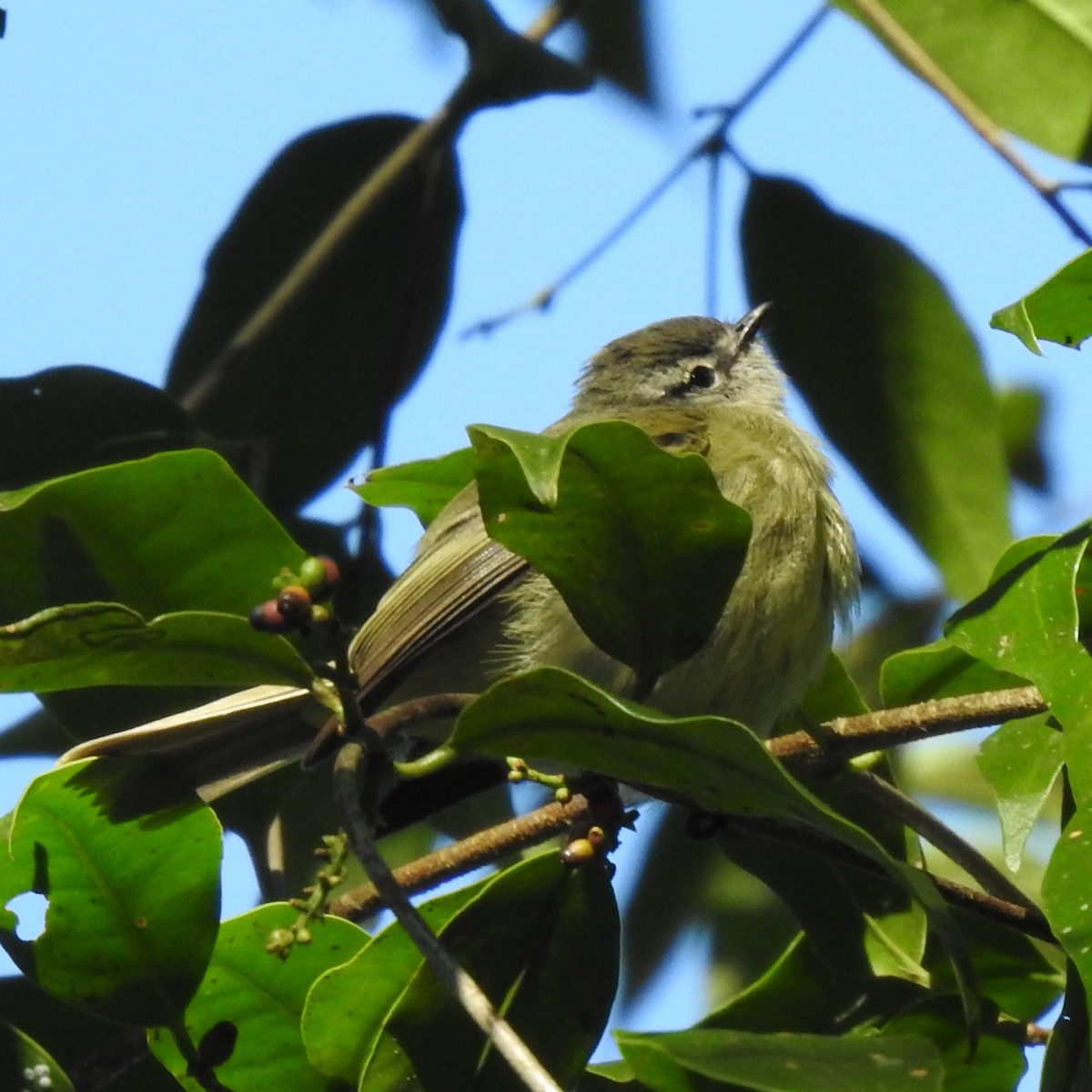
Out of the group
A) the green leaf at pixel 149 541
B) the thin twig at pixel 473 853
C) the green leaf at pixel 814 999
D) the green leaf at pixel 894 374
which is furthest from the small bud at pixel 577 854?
the green leaf at pixel 894 374

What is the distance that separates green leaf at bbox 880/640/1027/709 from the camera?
115 inches

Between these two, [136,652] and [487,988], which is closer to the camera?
[136,652]

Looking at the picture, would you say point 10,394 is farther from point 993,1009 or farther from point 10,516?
point 993,1009

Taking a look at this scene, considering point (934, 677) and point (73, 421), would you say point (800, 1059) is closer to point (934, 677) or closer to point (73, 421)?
point (934, 677)

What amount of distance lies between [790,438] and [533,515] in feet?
6.86

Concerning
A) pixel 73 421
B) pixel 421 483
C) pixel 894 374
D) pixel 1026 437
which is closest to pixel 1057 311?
pixel 421 483

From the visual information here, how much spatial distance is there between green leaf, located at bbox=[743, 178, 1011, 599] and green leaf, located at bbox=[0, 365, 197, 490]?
1.47 metres

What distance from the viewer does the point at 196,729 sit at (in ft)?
8.86

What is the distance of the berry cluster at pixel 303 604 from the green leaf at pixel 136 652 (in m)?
0.13

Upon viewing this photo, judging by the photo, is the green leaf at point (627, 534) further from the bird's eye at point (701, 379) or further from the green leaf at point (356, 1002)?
the bird's eye at point (701, 379)

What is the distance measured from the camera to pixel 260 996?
2.50 metres

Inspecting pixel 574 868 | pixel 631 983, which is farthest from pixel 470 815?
pixel 574 868

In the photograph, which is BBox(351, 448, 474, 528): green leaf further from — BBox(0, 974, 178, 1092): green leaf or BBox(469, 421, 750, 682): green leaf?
BBox(0, 974, 178, 1092): green leaf

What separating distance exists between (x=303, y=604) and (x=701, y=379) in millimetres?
3453
